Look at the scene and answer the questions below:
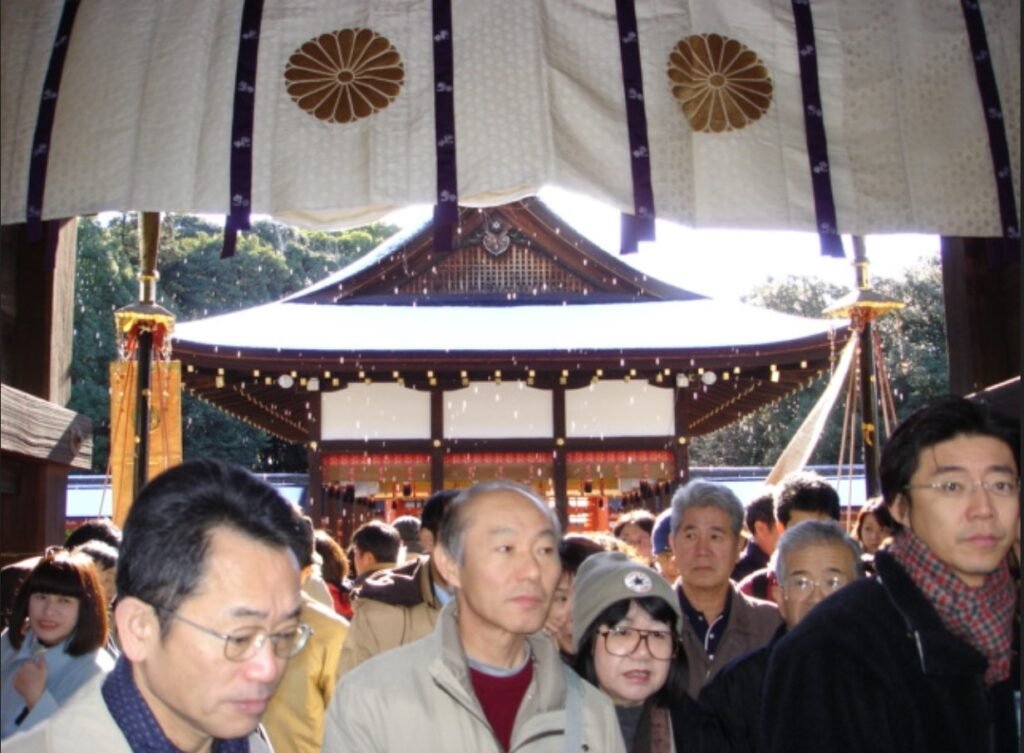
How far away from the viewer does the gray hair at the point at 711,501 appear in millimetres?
4211

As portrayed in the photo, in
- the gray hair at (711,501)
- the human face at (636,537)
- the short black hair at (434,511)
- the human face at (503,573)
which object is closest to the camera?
the human face at (503,573)

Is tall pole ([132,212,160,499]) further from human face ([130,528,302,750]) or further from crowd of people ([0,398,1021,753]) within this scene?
human face ([130,528,302,750])

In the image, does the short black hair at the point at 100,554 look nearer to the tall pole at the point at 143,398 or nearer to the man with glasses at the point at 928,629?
the man with glasses at the point at 928,629

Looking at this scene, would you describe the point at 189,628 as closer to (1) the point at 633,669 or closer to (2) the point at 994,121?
(1) the point at 633,669

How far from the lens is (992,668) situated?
2.35 metres

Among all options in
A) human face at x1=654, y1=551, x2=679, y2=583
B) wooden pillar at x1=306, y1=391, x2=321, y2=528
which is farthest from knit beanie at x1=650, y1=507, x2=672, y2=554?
wooden pillar at x1=306, y1=391, x2=321, y2=528

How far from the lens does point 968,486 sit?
245 cm

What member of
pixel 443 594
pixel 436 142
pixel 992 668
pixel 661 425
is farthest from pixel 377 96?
pixel 661 425

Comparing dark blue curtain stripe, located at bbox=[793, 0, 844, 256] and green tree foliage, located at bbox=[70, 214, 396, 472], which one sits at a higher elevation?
green tree foliage, located at bbox=[70, 214, 396, 472]

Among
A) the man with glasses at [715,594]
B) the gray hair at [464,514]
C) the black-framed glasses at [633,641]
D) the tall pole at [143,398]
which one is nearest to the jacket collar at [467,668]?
the gray hair at [464,514]

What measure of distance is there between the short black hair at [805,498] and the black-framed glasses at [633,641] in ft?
6.07

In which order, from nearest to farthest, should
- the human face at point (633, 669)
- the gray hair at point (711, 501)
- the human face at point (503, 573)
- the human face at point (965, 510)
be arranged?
1. the human face at point (965, 510)
2. the human face at point (503, 573)
3. the human face at point (633, 669)
4. the gray hair at point (711, 501)

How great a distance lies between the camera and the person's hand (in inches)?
137

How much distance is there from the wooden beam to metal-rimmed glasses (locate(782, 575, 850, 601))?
242 centimetres
